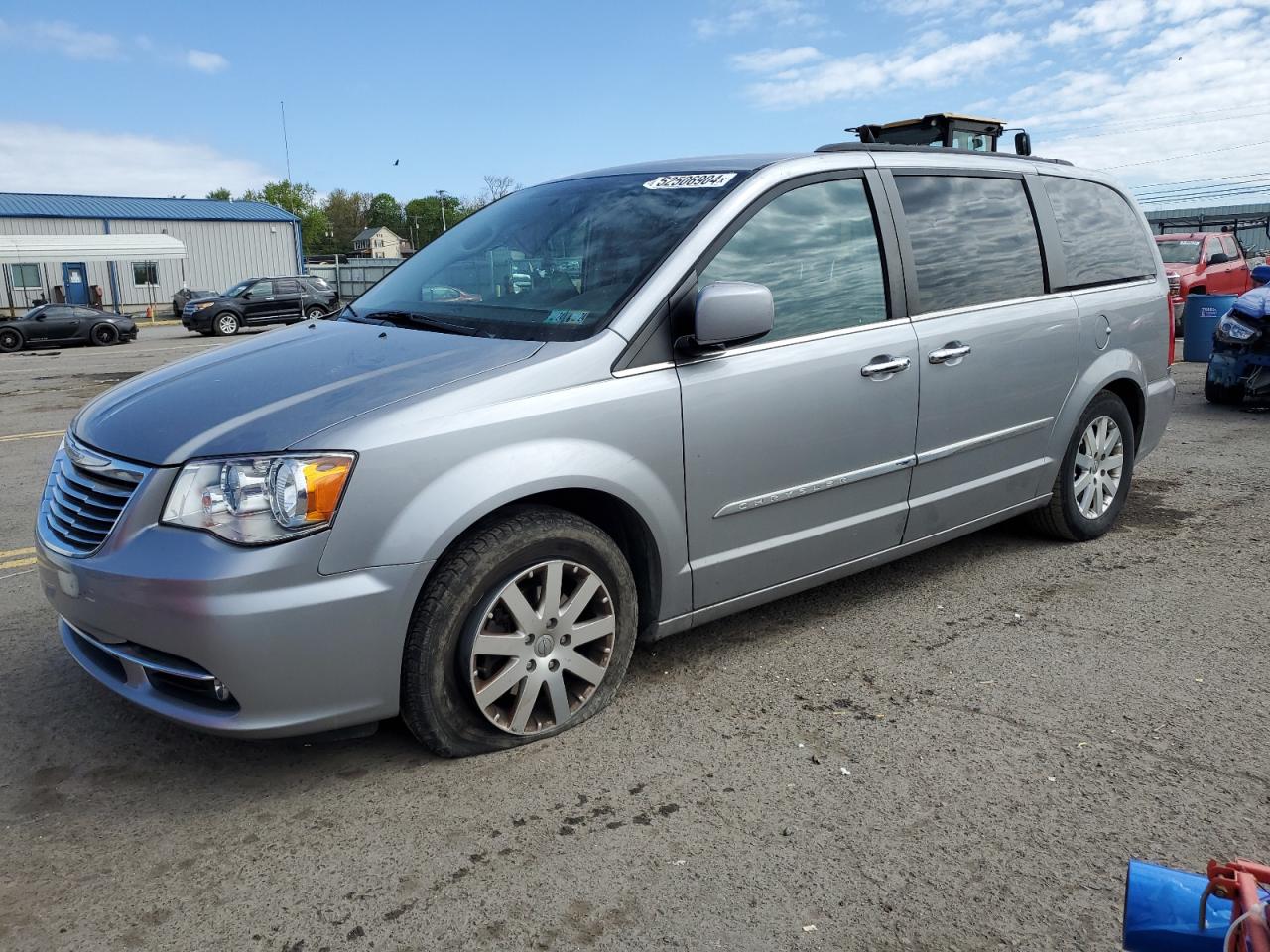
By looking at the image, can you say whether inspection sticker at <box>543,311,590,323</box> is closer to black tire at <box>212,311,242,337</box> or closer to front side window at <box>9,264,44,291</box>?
black tire at <box>212,311,242,337</box>

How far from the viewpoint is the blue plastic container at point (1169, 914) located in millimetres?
1319

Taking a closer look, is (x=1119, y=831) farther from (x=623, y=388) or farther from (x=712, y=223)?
(x=712, y=223)

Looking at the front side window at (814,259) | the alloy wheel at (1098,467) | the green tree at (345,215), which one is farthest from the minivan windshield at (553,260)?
the green tree at (345,215)

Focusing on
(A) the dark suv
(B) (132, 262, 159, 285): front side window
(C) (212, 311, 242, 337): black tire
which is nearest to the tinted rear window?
(A) the dark suv

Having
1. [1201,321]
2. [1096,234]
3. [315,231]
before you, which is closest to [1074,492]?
[1096,234]

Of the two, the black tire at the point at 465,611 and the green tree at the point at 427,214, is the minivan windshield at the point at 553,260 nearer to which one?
the black tire at the point at 465,611

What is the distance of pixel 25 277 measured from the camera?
40344 millimetres

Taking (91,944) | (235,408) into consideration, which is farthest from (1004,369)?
(91,944)

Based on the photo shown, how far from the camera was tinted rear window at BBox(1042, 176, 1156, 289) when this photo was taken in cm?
482

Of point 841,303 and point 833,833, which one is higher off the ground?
point 841,303

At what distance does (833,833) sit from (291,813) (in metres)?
1.47

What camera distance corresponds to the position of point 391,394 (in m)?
2.86

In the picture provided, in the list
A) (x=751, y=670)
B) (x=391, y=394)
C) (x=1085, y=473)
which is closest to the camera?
(x=391, y=394)

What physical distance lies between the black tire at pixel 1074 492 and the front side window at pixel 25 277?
44106mm
